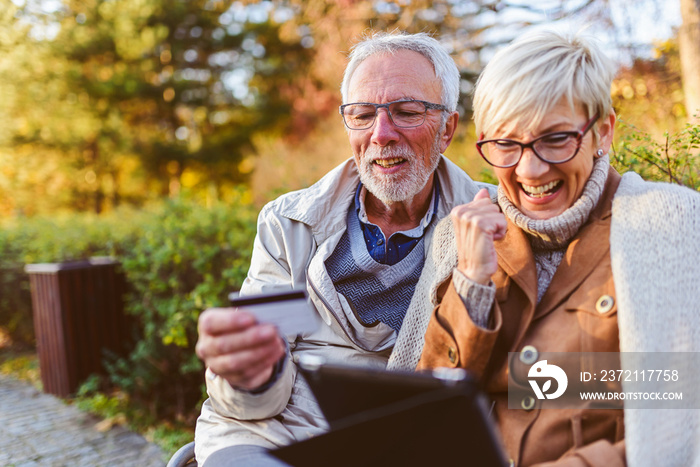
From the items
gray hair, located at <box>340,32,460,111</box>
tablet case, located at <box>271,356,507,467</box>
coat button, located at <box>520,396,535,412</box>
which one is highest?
gray hair, located at <box>340,32,460,111</box>

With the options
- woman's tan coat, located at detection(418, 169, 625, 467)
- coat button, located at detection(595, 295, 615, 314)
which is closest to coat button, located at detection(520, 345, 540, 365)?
woman's tan coat, located at detection(418, 169, 625, 467)

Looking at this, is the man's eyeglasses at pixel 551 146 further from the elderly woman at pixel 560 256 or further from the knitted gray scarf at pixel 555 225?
the knitted gray scarf at pixel 555 225

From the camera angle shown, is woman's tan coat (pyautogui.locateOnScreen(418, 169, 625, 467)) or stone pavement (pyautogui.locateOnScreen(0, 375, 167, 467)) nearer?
woman's tan coat (pyautogui.locateOnScreen(418, 169, 625, 467))

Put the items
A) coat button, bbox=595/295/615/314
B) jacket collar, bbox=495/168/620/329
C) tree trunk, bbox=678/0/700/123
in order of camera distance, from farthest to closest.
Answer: tree trunk, bbox=678/0/700/123 < jacket collar, bbox=495/168/620/329 < coat button, bbox=595/295/615/314

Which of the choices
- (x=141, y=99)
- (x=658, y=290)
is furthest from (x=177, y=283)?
(x=141, y=99)

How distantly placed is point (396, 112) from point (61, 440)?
4.43 metres

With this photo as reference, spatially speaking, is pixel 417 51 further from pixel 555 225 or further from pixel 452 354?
pixel 452 354

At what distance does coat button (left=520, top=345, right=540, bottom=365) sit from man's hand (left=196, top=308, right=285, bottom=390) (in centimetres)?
79

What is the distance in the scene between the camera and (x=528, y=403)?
177 cm

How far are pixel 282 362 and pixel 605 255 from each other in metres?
1.12

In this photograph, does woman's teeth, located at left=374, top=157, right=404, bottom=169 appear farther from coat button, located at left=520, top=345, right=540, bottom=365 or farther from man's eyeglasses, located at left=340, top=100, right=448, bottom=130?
coat button, located at left=520, top=345, right=540, bottom=365

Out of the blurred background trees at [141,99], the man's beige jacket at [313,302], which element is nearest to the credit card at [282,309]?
the man's beige jacket at [313,302]

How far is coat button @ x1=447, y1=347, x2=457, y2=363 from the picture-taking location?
184 cm

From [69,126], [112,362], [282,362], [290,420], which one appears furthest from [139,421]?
[69,126]
